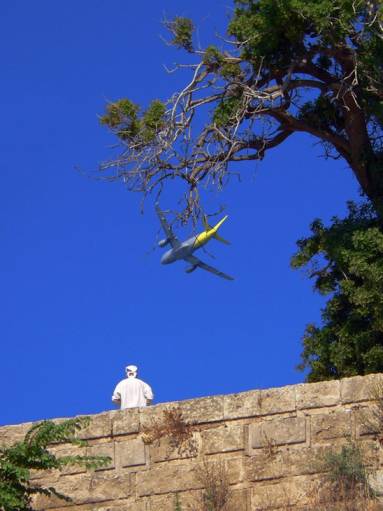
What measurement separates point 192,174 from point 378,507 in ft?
22.0

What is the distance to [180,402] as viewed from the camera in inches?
553

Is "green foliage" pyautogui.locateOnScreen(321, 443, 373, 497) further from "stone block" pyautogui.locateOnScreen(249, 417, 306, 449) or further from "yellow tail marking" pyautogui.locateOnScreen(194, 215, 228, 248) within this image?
"yellow tail marking" pyautogui.locateOnScreen(194, 215, 228, 248)

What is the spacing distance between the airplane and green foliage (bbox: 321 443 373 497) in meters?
4.76

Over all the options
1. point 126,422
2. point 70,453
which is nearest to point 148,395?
point 126,422

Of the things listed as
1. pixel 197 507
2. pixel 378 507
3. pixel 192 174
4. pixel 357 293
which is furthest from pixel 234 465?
pixel 192 174

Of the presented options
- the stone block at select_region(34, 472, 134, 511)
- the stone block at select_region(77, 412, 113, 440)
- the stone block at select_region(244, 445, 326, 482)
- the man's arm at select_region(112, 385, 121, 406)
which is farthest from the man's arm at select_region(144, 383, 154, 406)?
the stone block at select_region(244, 445, 326, 482)

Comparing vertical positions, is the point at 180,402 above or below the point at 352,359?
below

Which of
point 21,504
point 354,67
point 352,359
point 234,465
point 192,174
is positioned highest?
point 354,67

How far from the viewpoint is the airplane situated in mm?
17625

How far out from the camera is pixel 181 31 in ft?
61.4

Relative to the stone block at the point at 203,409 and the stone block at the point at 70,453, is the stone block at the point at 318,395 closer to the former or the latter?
the stone block at the point at 203,409

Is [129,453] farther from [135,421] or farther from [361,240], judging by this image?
[361,240]

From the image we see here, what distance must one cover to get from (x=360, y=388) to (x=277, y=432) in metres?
0.97

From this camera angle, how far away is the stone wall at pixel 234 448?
1334 cm
